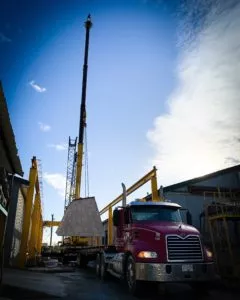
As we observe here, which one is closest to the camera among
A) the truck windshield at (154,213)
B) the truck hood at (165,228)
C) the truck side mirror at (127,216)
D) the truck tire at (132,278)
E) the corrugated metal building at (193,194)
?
the truck tire at (132,278)

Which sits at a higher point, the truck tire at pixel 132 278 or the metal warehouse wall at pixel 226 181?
the metal warehouse wall at pixel 226 181

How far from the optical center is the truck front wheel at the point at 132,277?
8.23 meters

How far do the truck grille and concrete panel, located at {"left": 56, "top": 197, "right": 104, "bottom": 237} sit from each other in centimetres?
631

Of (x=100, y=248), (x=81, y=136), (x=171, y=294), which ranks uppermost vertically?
(x=81, y=136)

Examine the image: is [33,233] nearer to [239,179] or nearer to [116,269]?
[116,269]

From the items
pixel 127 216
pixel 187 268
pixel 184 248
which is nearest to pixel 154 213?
pixel 127 216

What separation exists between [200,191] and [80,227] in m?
11.0

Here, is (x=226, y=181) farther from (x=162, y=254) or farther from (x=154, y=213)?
(x=162, y=254)

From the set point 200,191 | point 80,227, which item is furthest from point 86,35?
point 80,227

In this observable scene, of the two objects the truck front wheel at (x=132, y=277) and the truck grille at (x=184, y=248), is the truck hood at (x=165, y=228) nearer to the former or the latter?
the truck grille at (x=184, y=248)

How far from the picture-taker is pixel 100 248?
14156 mm

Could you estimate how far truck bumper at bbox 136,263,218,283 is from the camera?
7754 millimetres

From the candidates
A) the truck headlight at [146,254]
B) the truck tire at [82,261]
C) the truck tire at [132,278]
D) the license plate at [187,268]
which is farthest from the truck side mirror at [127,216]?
the truck tire at [82,261]

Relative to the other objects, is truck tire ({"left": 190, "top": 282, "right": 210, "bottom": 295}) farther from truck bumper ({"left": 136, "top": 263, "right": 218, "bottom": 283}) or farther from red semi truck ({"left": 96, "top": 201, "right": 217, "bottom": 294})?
truck bumper ({"left": 136, "top": 263, "right": 218, "bottom": 283})
